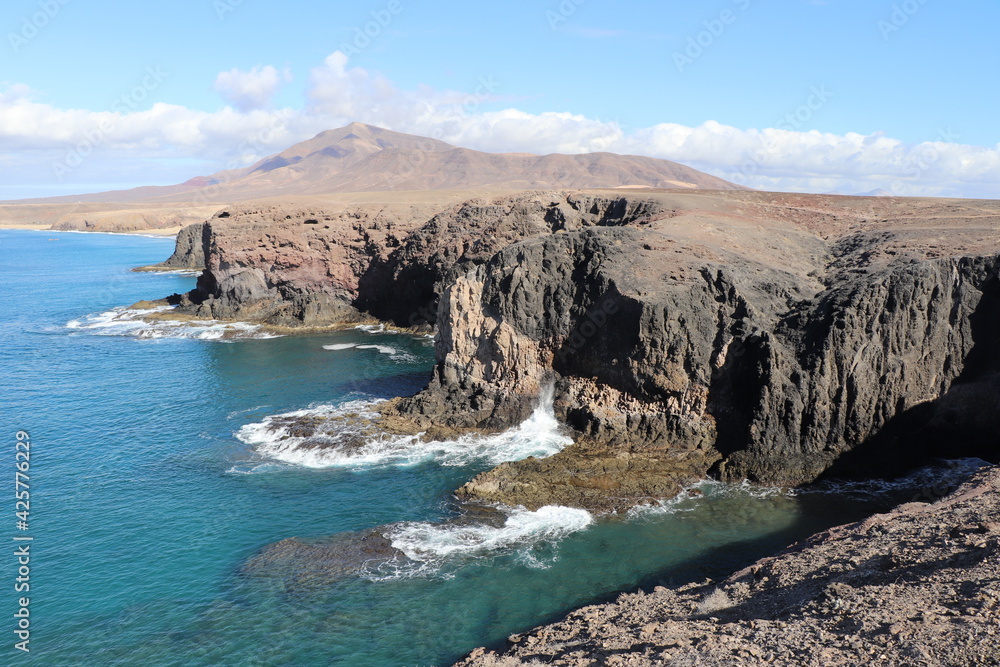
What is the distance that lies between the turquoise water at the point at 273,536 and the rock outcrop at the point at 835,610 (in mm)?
2414

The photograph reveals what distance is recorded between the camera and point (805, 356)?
1063 inches

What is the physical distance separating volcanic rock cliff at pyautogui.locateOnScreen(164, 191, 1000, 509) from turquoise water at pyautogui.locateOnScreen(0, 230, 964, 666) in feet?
7.26

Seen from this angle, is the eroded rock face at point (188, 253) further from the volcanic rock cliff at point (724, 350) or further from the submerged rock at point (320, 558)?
the submerged rock at point (320, 558)

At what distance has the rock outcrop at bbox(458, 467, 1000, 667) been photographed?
490 inches

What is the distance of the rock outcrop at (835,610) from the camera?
12.4 metres

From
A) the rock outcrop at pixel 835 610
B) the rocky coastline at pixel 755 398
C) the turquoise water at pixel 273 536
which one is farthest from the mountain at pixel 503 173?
the rock outcrop at pixel 835 610

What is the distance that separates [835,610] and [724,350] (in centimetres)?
1492

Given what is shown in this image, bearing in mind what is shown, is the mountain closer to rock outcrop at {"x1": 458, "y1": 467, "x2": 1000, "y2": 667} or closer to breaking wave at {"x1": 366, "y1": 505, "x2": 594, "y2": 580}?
breaking wave at {"x1": 366, "y1": 505, "x2": 594, "y2": 580}

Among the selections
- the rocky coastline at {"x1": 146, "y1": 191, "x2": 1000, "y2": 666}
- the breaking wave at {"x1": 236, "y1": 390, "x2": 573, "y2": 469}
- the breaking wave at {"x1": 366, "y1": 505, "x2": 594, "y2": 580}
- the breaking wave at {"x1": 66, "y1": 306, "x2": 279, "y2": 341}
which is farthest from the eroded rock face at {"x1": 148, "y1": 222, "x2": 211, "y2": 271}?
the breaking wave at {"x1": 366, "y1": 505, "x2": 594, "y2": 580}

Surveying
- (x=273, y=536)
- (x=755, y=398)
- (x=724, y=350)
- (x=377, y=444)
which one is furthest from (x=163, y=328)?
(x=755, y=398)

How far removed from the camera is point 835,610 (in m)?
14.1

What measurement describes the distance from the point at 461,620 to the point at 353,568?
4.29 meters

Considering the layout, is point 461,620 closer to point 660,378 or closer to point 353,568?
point 353,568

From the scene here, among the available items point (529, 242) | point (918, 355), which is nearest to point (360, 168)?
point (529, 242)
